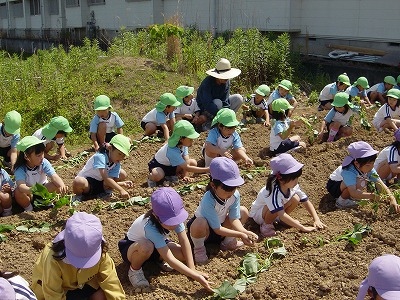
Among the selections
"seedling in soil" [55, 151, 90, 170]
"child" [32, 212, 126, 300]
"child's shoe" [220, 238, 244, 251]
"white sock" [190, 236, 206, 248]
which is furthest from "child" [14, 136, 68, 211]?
"child" [32, 212, 126, 300]

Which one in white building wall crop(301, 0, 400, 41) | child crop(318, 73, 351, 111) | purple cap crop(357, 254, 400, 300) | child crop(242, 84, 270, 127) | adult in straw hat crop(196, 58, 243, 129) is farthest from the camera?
white building wall crop(301, 0, 400, 41)

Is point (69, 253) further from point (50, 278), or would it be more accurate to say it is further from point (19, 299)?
point (19, 299)

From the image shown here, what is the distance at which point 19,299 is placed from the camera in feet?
8.50

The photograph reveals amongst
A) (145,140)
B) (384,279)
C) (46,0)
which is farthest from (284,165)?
(46,0)

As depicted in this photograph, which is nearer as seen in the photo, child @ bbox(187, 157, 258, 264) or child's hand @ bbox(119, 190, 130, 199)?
child @ bbox(187, 157, 258, 264)

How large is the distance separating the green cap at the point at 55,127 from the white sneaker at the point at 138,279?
3.36 meters

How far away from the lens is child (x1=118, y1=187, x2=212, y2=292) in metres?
3.51

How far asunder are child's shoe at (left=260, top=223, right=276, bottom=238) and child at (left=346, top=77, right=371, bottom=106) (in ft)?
18.3

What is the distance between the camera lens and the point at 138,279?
3.73 meters

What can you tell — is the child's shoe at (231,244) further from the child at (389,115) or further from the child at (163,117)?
the child at (389,115)

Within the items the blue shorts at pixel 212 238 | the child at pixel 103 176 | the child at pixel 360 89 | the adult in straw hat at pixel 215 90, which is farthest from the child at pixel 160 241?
the child at pixel 360 89

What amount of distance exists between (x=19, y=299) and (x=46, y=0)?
27.3 m

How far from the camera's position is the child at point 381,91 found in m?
9.96

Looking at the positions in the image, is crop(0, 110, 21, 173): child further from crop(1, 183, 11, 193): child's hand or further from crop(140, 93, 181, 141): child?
crop(140, 93, 181, 141): child
